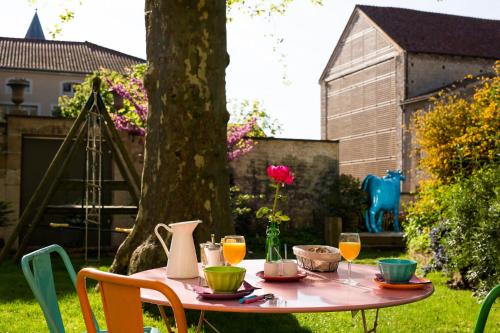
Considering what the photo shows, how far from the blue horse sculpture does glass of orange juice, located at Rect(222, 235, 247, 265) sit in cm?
1100

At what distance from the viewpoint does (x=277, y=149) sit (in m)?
13.4

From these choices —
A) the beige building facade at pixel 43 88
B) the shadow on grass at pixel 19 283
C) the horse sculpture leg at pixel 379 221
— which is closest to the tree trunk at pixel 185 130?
the shadow on grass at pixel 19 283

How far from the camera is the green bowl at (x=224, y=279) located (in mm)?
2602

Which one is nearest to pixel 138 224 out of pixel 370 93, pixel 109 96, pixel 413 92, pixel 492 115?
pixel 492 115

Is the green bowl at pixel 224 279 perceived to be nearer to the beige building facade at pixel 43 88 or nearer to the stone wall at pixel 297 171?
the stone wall at pixel 297 171

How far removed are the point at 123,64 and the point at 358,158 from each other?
632 inches

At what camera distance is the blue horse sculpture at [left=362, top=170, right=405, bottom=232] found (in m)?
13.7

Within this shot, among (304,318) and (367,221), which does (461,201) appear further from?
(367,221)

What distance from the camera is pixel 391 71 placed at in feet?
89.0

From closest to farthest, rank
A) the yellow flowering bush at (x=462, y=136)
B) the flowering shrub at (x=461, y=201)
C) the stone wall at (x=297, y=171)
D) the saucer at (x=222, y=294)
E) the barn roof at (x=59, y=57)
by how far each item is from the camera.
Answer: the saucer at (x=222, y=294) < the flowering shrub at (x=461, y=201) < the yellow flowering bush at (x=462, y=136) < the stone wall at (x=297, y=171) < the barn roof at (x=59, y=57)

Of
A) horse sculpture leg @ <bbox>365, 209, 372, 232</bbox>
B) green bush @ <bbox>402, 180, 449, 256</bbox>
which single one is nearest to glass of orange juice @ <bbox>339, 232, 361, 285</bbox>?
green bush @ <bbox>402, 180, 449, 256</bbox>

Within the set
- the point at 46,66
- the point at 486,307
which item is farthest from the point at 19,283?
the point at 46,66

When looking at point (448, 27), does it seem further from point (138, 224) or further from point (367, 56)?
point (138, 224)

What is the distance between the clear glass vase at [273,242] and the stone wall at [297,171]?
9784 mm
